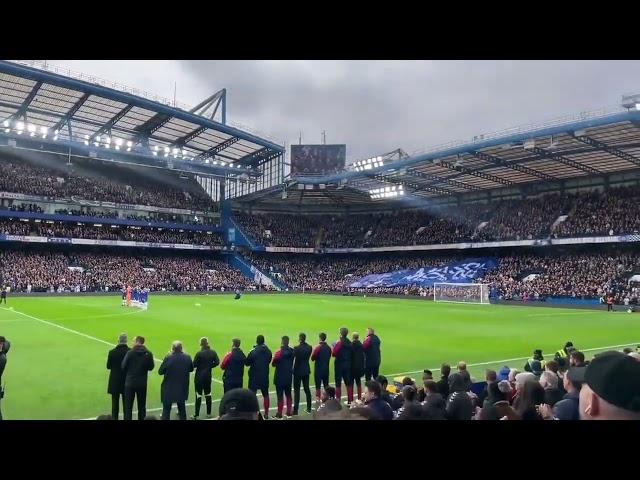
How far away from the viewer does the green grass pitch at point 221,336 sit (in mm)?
13008

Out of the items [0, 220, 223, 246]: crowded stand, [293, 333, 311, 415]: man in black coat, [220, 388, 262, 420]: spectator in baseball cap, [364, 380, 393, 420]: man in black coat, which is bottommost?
[293, 333, 311, 415]: man in black coat

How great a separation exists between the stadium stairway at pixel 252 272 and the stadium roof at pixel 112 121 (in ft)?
48.7

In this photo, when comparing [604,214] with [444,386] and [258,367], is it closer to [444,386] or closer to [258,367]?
[444,386]

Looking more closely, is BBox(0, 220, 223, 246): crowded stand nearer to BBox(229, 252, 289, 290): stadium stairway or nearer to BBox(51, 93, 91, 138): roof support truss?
BBox(229, 252, 289, 290): stadium stairway

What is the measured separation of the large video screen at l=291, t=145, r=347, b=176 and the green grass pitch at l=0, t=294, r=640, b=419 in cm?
4251

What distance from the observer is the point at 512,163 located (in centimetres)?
5409

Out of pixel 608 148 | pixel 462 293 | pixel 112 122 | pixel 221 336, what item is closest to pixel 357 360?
pixel 221 336

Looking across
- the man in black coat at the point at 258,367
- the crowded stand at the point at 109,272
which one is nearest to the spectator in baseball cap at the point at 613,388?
the man in black coat at the point at 258,367

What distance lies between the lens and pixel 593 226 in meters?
53.1

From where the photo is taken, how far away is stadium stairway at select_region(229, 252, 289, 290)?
7450 centimetres

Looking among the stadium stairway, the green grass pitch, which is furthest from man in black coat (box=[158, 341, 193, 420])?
the stadium stairway
